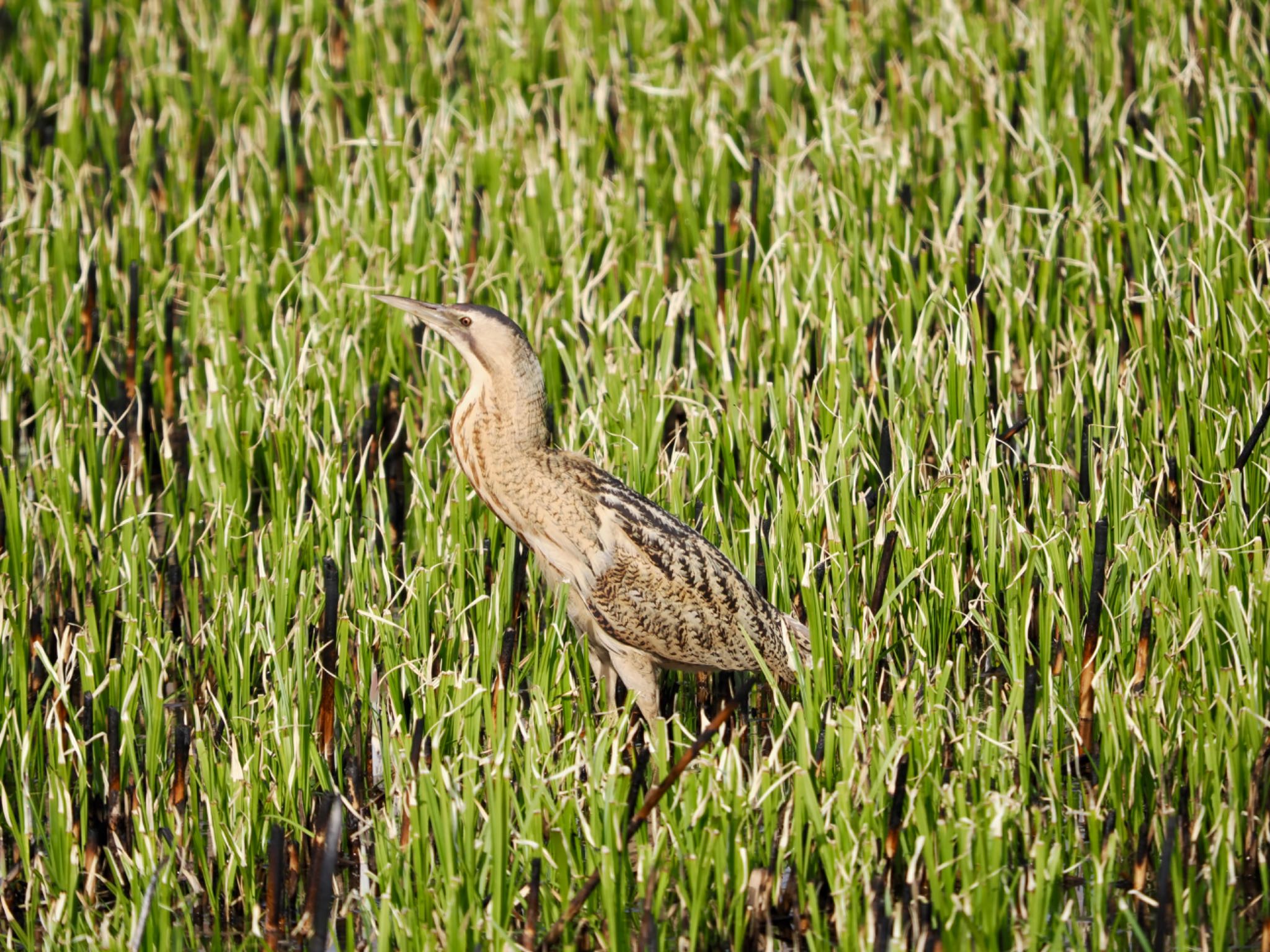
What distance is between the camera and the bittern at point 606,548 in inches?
153

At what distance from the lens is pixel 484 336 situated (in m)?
3.98

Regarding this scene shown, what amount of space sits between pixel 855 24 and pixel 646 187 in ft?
6.75

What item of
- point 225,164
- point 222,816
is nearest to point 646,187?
point 225,164

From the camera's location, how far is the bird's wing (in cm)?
388

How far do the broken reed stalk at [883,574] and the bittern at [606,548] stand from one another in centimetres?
18

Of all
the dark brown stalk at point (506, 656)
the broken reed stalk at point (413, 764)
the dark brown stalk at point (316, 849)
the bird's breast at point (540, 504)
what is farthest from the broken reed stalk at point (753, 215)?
the dark brown stalk at point (316, 849)

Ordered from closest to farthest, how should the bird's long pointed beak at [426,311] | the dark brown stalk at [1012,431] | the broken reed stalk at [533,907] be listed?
the broken reed stalk at [533,907] → the bird's long pointed beak at [426,311] → the dark brown stalk at [1012,431]

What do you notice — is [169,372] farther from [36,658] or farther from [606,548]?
[606,548]

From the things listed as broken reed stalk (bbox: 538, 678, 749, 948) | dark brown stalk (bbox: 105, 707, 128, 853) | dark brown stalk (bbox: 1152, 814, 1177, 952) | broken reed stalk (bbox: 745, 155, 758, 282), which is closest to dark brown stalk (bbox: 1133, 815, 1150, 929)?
dark brown stalk (bbox: 1152, 814, 1177, 952)

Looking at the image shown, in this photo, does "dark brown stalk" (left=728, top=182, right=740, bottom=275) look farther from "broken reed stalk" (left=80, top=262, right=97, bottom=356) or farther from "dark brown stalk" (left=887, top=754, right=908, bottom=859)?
"dark brown stalk" (left=887, top=754, right=908, bottom=859)

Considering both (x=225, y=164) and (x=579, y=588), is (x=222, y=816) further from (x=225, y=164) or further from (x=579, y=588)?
(x=225, y=164)

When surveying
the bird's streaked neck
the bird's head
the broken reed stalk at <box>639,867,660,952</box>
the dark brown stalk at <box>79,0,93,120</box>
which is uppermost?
the dark brown stalk at <box>79,0,93,120</box>

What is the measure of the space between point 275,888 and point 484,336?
1.36 m

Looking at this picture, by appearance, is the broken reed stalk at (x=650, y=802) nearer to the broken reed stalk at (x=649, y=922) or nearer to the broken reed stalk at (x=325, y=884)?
the broken reed stalk at (x=649, y=922)
